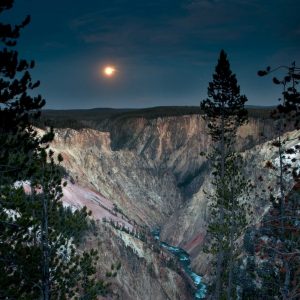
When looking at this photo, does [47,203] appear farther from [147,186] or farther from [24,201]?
[147,186]

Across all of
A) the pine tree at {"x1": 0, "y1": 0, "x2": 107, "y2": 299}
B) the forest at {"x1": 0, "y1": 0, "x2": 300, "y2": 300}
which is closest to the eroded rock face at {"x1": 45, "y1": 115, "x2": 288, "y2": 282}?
the forest at {"x1": 0, "y1": 0, "x2": 300, "y2": 300}

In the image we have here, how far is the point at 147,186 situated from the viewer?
135 m

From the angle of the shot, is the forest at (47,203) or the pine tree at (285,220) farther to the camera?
the forest at (47,203)

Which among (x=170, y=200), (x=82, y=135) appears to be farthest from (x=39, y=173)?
(x=170, y=200)

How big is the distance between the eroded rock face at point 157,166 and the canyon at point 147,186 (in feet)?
0.90

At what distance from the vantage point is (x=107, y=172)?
Answer: 122 meters

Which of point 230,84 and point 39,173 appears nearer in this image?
point 39,173

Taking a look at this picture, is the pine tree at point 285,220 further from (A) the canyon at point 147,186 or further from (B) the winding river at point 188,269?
(B) the winding river at point 188,269

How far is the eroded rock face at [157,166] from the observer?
102125 mm

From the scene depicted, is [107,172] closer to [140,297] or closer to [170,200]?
[170,200]

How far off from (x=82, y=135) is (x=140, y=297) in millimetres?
62889

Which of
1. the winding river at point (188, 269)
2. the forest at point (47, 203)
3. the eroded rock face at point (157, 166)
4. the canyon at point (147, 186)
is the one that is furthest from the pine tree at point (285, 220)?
the eroded rock face at point (157, 166)

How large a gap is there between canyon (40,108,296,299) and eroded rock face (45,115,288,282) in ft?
0.90

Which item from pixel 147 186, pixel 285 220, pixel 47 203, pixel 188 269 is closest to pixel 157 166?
pixel 147 186
